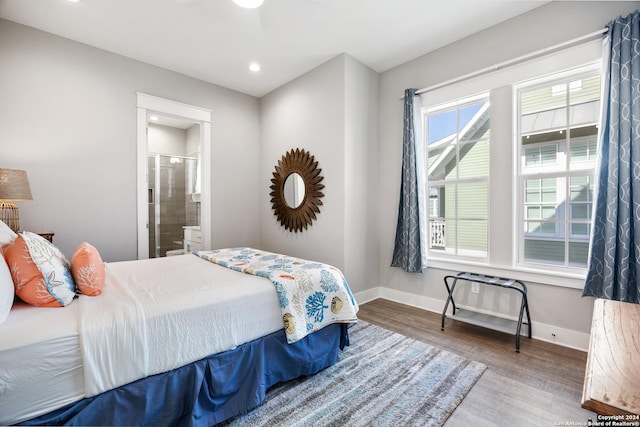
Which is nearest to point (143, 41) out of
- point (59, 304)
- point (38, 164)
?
point (38, 164)

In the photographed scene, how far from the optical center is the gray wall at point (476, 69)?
2.35m

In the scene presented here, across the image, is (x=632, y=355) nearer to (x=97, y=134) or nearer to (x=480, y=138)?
(x=480, y=138)

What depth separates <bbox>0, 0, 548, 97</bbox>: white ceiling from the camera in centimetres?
253

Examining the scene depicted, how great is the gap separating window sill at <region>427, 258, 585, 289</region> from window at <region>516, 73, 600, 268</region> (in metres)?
0.14

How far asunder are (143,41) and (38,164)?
164cm

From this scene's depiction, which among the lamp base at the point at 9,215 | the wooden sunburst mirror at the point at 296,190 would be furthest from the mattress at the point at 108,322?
the wooden sunburst mirror at the point at 296,190

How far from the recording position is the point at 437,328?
110 inches

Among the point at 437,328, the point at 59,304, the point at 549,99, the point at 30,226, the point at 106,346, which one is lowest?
the point at 437,328

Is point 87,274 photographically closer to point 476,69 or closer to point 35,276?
point 35,276

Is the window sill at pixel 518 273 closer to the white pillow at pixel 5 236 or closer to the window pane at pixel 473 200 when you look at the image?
the window pane at pixel 473 200

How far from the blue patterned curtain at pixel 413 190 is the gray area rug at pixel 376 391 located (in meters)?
1.08

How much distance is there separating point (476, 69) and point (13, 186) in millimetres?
4283

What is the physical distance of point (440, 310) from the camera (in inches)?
125

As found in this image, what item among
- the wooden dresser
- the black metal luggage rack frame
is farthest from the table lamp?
the black metal luggage rack frame
